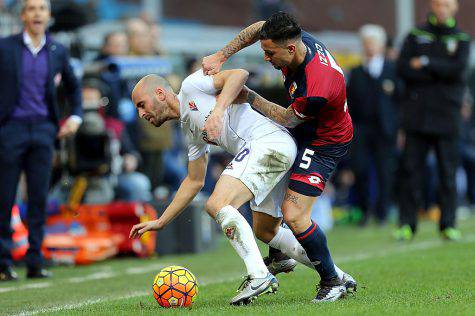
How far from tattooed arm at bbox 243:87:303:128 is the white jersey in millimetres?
40

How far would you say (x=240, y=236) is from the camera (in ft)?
24.3

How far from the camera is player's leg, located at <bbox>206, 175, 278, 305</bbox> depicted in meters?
7.30

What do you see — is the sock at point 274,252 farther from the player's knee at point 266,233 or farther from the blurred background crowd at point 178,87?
the blurred background crowd at point 178,87

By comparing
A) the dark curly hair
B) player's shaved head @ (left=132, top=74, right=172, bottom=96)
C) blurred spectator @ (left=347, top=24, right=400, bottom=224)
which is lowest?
blurred spectator @ (left=347, top=24, right=400, bottom=224)

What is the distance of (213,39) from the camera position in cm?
1917

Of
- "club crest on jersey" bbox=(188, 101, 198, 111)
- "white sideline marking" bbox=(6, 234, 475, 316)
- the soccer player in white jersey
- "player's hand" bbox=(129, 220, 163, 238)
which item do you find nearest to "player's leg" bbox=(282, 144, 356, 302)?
the soccer player in white jersey

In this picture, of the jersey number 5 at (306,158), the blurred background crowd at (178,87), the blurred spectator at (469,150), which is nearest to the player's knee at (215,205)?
the jersey number 5 at (306,158)

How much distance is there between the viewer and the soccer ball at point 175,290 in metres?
7.48

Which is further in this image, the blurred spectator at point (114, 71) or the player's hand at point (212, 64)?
the blurred spectator at point (114, 71)

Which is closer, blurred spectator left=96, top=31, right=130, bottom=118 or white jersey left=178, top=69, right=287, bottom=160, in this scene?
white jersey left=178, top=69, right=287, bottom=160

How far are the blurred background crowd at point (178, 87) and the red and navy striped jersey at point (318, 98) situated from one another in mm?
5102

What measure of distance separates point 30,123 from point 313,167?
3783 mm

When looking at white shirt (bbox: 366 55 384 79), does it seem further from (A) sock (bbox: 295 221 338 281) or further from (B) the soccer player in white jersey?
(A) sock (bbox: 295 221 338 281)

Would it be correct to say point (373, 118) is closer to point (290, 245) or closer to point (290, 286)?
point (290, 286)
